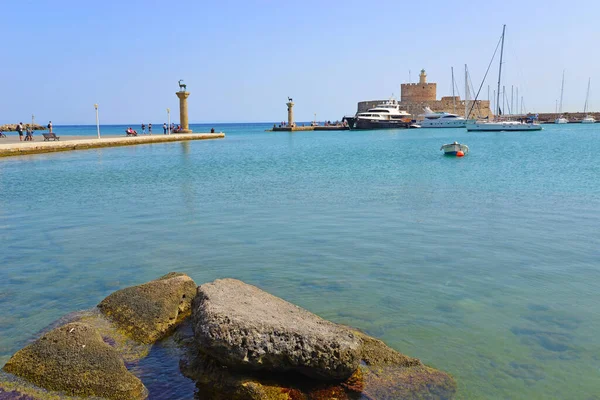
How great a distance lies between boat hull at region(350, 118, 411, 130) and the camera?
84.9 metres

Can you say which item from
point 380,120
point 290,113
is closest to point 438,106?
point 380,120

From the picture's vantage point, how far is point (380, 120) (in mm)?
85438

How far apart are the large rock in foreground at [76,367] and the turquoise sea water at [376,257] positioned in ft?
2.19

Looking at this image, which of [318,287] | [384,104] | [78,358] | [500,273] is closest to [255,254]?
[318,287]

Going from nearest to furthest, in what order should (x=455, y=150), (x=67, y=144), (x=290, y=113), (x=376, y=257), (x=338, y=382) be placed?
1. (x=338, y=382)
2. (x=376, y=257)
3. (x=455, y=150)
4. (x=67, y=144)
5. (x=290, y=113)

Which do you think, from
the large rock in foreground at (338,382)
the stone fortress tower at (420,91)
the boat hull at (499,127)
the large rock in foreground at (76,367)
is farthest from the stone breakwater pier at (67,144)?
the stone fortress tower at (420,91)

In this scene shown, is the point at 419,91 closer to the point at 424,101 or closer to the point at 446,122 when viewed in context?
the point at 424,101

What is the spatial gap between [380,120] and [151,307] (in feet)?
272

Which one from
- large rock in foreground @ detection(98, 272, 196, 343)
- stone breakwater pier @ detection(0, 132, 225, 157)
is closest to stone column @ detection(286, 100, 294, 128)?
stone breakwater pier @ detection(0, 132, 225, 157)

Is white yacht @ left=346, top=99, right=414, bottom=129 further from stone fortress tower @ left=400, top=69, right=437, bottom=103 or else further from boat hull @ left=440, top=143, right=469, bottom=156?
boat hull @ left=440, top=143, right=469, bottom=156

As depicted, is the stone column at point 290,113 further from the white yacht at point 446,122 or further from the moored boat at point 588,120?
the moored boat at point 588,120

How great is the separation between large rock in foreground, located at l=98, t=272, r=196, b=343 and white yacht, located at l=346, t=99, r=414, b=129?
80.5 m

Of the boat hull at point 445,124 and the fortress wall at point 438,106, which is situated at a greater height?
the fortress wall at point 438,106

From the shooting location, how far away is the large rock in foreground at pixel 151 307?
5016 millimetres
